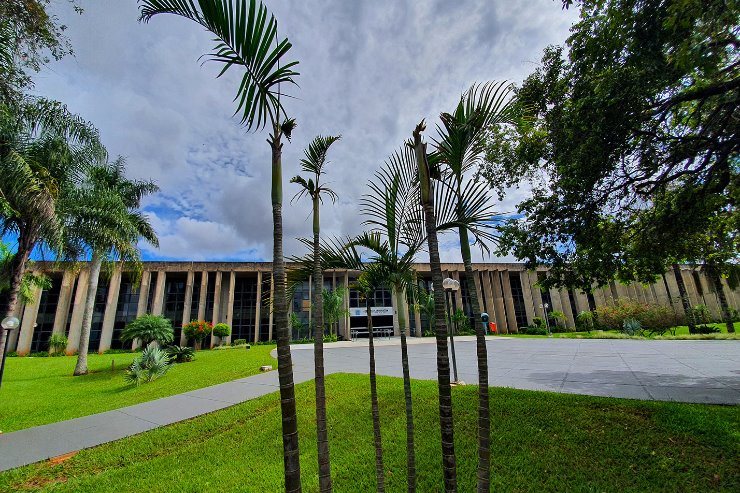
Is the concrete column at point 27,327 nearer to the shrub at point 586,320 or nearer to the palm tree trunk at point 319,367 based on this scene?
the palm tree trunk at point 319,367

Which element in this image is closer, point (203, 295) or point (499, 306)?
point (203, 295)

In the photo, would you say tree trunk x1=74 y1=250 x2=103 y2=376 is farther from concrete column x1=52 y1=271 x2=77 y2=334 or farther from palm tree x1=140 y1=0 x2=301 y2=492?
concrete column x1=52 y1=271 x2=77 y2=334

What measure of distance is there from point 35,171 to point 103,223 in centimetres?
433

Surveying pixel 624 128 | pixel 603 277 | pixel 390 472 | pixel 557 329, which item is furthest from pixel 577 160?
pixel 557 329

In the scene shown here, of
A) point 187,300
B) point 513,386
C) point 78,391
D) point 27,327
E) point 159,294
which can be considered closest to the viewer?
point 513,386

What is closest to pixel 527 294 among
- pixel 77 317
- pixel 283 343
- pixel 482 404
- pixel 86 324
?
pixel 86 324

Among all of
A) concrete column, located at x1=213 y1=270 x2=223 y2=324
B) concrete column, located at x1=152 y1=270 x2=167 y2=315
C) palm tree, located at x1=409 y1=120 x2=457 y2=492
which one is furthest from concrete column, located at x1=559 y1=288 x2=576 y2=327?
concrete column, located at x1=152 y1=270 x2=167 y2=315

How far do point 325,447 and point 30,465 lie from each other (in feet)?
21.0

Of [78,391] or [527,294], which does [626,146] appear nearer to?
[78,391]

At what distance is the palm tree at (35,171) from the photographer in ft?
26.9

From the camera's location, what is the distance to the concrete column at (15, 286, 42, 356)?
29156 mm

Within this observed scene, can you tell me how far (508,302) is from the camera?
40844 millimetres

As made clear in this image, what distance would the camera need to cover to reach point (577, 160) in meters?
6.16

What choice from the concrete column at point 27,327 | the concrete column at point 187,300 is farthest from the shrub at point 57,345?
the concrete column at point 187,300
